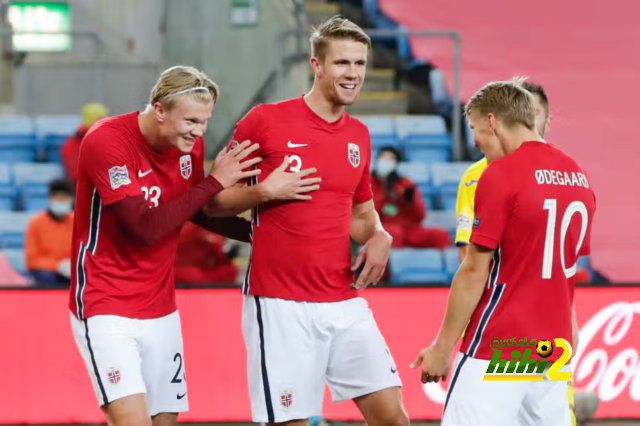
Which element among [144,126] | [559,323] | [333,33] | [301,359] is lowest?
[301,359]

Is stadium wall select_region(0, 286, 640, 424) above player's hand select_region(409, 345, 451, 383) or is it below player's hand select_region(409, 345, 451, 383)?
below

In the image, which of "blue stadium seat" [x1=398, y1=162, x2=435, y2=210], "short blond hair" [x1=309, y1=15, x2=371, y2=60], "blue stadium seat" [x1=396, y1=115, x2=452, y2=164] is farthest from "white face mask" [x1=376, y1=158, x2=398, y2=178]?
"short blond hair" [x1=309, y1=15, x2=371, y2=60]

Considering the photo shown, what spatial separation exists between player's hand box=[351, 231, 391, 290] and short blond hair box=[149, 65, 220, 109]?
2.79 ft

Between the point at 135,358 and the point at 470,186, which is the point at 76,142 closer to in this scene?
the point at 470,186

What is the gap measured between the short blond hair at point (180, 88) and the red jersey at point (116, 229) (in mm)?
203

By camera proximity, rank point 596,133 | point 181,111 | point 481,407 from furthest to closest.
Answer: point 596,133
point 181,111
point 481,407

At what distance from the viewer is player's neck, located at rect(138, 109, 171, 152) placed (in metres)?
3.87

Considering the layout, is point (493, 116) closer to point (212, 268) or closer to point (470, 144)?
point (212, 268)

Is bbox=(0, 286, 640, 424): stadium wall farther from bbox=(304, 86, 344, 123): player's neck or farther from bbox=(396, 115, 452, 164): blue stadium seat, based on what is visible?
bbox=(396, 115, 452, 164): blue stadium seat

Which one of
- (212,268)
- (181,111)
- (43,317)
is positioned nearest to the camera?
(181,111)

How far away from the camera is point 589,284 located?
6.47m

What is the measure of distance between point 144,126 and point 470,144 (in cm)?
583

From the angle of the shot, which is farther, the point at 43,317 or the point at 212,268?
the point at 212,268

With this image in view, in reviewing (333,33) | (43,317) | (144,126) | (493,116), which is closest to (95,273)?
(144,126)
